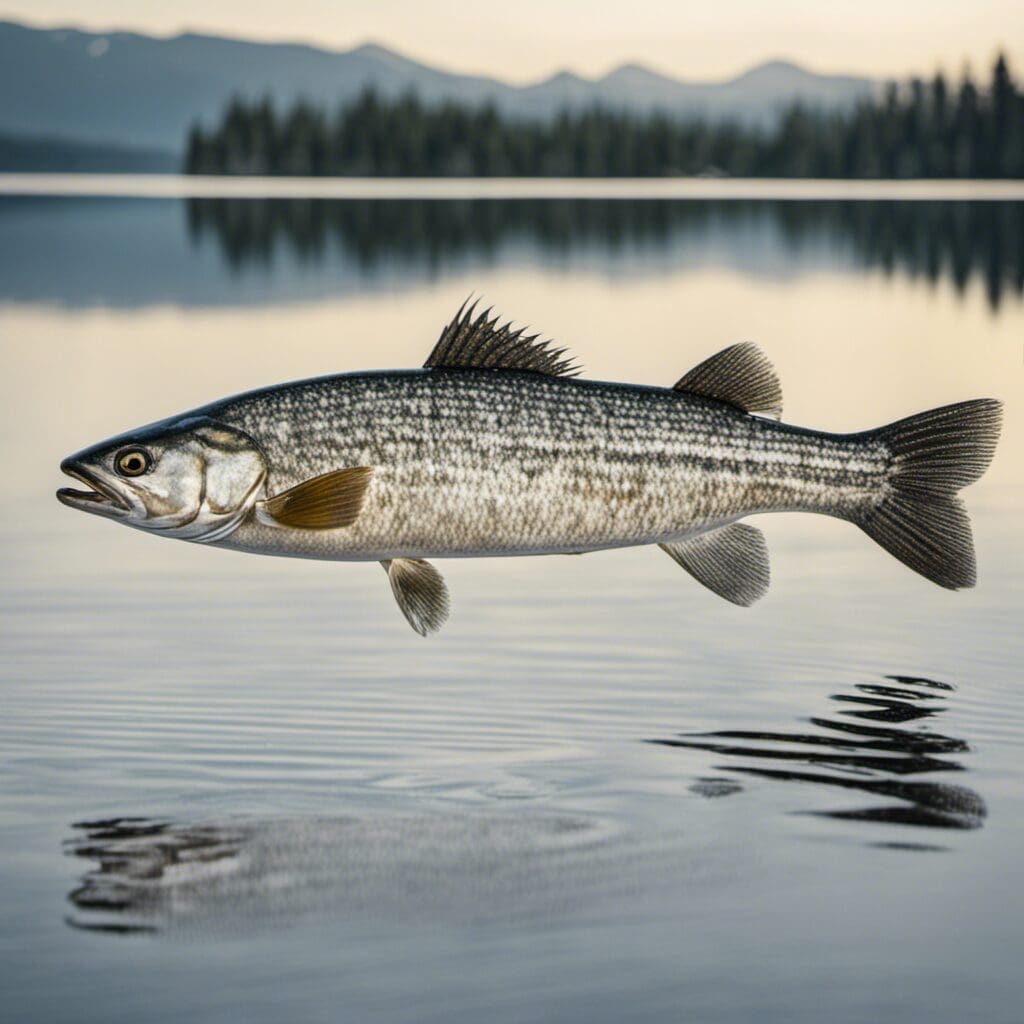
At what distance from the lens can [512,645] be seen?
1579 centimetres

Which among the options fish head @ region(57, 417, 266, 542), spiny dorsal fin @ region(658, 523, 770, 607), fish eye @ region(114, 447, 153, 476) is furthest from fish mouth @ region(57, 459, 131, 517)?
spiny dorsal fin @ region(658, 523, 770, 607)

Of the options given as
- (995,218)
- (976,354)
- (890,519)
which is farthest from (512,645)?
(995,218)

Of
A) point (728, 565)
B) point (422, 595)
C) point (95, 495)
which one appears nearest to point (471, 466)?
point (422, 595)

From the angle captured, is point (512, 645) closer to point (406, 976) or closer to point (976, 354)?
point (406, 976)

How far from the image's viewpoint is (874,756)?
1338cm

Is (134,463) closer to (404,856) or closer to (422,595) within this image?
(422,595)

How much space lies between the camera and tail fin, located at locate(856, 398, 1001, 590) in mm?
12398

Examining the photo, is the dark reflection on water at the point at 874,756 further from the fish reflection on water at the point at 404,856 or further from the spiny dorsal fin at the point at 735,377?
the spiny dorsal fin at the point at 735,377

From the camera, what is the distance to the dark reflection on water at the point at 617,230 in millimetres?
82000

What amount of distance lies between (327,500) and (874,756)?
403cm

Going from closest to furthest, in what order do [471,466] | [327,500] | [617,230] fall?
[327,500] < [471,466] < [617,230]

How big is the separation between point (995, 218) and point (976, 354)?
8919 cm

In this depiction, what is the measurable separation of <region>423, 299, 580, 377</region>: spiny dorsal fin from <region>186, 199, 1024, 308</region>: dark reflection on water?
1851 inches

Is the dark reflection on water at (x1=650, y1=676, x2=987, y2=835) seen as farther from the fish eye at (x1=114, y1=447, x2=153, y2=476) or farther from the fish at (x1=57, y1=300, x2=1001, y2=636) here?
the fish eye at (x1=114, y1=447, x2=153, y2=476)
